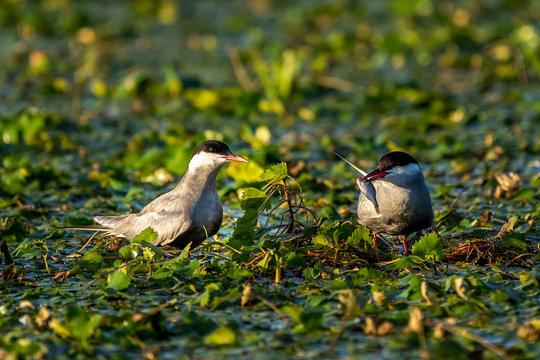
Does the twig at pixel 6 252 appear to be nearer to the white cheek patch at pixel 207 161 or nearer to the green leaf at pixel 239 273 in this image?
the white cheek patch at pixel 207 161

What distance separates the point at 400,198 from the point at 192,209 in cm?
158

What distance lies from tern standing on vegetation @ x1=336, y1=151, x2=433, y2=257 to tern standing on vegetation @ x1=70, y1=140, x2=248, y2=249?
1.08 metres

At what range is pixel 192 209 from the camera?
6715mm

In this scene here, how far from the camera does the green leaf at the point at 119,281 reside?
607cm

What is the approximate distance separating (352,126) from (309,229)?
17.1ft

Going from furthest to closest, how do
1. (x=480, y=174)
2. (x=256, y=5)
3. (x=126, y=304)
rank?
(x=256, y=5), (x=480, y=174), (x=126, y=304)

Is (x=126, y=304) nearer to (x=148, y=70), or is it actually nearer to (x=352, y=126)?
(x=352, y=126)

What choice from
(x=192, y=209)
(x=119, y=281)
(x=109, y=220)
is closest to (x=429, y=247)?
(x=192, y=209)

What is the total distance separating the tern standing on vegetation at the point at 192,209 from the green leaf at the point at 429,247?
1.49 m

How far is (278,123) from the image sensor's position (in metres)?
11.9

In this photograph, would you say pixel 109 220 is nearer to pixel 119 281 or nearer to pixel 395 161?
pixel 119 281

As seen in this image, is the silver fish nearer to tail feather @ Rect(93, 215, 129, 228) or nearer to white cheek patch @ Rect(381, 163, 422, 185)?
white cheek patch @ Rect(381, 163, 422, 185)

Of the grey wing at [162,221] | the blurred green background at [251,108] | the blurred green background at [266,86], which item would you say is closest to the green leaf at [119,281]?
the blurred green background at [251,108]

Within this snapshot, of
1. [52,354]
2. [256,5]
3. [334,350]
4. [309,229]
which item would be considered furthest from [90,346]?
[256,5]
